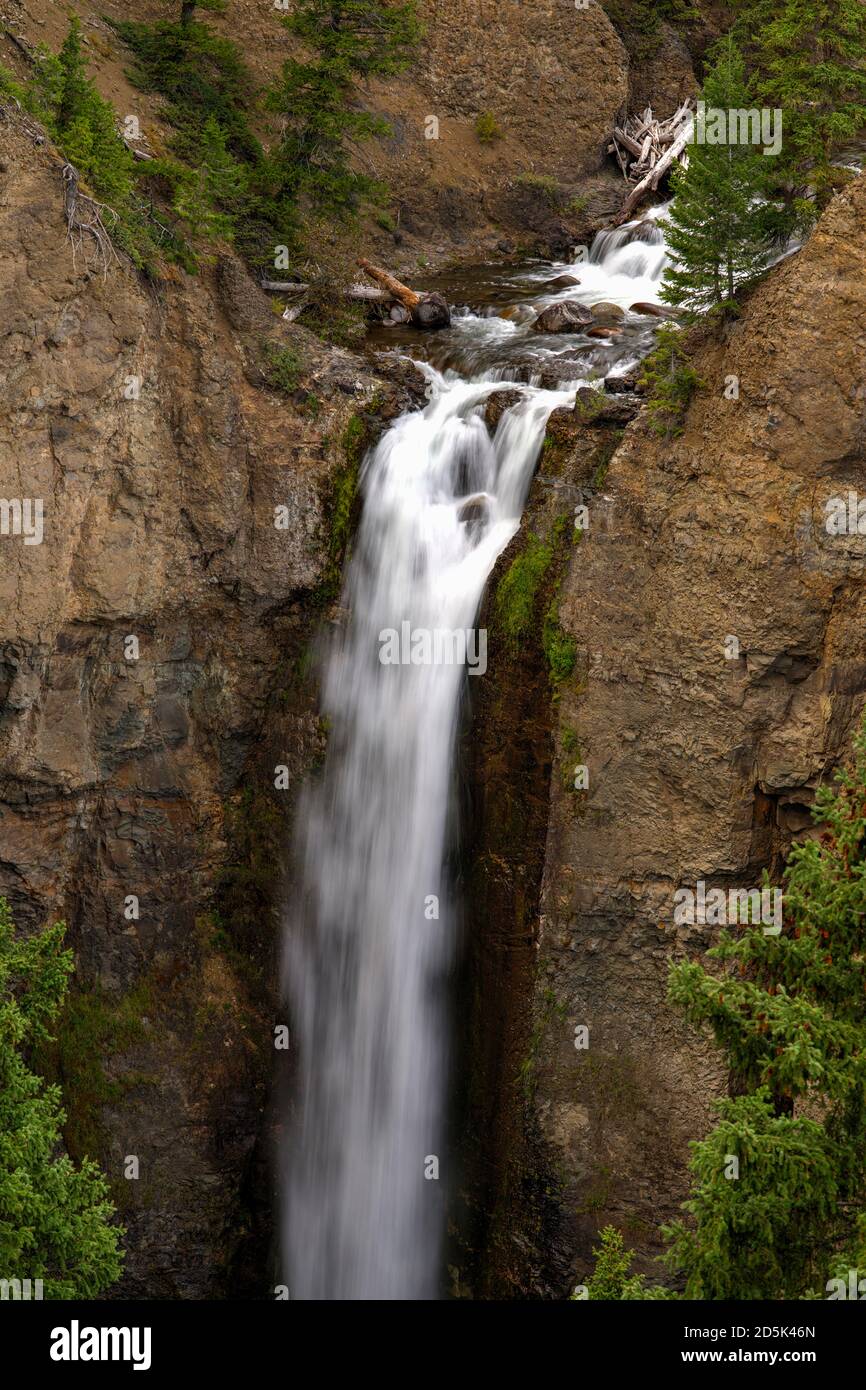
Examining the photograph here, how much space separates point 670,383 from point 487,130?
14620 millimetres

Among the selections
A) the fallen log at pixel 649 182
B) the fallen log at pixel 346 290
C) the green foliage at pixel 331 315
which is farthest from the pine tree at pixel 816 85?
the fallen log at pixel 649 182

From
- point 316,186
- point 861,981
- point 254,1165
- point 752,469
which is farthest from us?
point 316,186

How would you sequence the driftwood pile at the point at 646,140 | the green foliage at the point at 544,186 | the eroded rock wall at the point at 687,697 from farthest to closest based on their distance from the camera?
the driftwood pile at the point at 646,140 → the green foliage at the point at 544,186 → the eroded rock wall at the point at 687,697

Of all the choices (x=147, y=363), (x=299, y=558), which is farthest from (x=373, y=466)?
(x=147, y=363)

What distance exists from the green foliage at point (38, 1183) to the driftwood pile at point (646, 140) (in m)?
20.7

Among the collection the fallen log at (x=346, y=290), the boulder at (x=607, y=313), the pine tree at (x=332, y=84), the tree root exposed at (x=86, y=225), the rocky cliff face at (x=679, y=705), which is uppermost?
the pine tree at (x=332, y=84)

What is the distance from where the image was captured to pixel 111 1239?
14.8 metres

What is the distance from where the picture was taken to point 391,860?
760 inches

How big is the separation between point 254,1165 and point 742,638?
1068cm

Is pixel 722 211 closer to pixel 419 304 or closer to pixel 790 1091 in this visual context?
pixel 419 304

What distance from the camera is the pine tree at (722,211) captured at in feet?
56.3

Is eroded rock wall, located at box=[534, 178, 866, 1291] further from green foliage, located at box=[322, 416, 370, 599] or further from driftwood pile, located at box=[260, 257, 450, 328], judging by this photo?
driftwood pile, located at box=[260, 257, 450, 328]

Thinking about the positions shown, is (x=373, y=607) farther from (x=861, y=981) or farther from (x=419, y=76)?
(x=419, y=76)

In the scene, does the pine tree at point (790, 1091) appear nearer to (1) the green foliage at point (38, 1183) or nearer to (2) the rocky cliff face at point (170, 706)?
(1) the green foliage at point (38, 1183)
